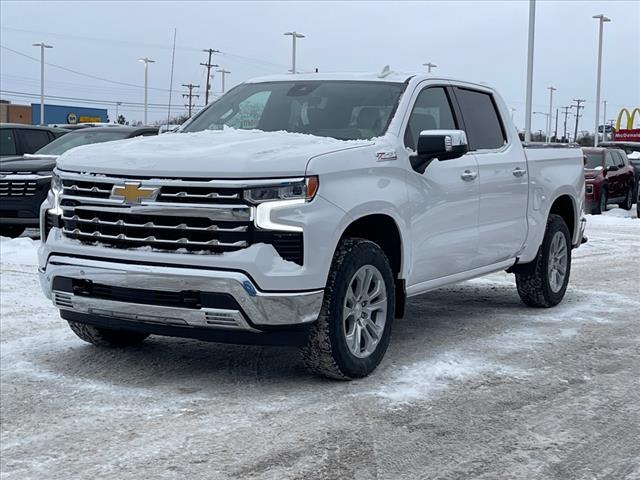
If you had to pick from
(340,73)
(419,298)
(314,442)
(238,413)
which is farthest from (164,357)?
(419,298)

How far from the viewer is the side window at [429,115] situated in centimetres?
624

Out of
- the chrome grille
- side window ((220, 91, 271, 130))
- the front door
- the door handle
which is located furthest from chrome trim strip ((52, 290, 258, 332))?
the chrome grille

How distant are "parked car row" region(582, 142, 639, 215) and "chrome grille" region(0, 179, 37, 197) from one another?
13.0 metres

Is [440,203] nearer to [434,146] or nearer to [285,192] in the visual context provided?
[434,146]

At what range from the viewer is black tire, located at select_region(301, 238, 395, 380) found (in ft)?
17.1

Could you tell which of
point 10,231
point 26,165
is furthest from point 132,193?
point 10,231

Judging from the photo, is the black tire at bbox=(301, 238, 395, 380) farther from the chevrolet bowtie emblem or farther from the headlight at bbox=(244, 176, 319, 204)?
the chevrolet bowtie emblem

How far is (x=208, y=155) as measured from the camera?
16.7 feet

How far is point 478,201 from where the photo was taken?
6824 millimetres

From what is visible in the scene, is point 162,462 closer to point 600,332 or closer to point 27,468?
point 27,468

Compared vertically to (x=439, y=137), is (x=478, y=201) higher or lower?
lower

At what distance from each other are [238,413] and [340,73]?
3084 mm

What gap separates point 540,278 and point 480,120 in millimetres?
1619

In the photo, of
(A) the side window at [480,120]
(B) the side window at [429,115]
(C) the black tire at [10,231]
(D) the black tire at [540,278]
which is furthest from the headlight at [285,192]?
(C) the black tire at [10,231]
